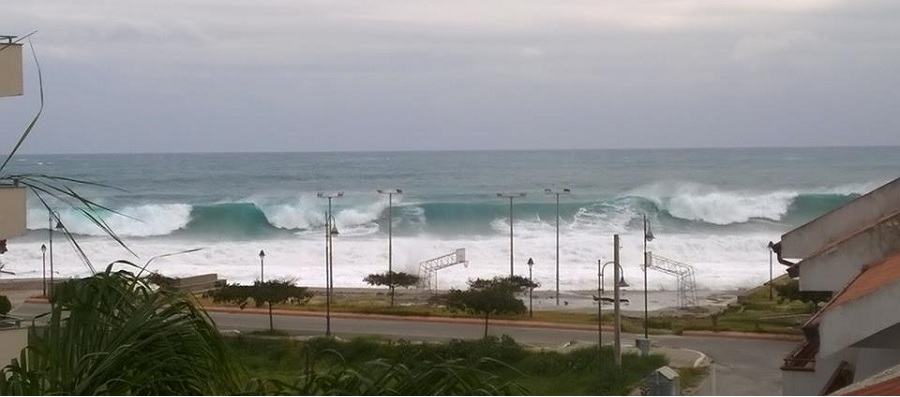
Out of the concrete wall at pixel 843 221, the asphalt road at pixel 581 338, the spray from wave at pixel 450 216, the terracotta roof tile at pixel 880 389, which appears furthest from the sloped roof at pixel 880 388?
the spray from wave at pixel 450 216

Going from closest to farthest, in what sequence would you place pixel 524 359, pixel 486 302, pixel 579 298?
pixel 524 359, pixel 486 302, pixel 579 298

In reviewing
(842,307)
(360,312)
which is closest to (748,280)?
(360,312)

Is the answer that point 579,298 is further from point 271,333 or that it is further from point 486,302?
point 271,333

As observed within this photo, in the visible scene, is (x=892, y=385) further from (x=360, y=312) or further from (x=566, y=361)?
(x=360, y=312)

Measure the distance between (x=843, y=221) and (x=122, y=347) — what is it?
6.83 metres

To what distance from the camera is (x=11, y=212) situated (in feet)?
27.5

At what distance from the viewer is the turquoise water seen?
137 feet

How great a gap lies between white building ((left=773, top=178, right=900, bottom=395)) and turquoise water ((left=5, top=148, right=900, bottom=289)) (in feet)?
63.0

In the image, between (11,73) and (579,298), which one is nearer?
(11,73)

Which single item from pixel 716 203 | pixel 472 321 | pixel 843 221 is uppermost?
pixel 716 203

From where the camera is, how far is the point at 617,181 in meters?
70.6

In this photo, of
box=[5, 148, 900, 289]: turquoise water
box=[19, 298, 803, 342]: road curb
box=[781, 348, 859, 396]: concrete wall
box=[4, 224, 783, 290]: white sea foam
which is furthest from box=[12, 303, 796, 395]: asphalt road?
box=[4, 224, 783, 290]: white sea foam

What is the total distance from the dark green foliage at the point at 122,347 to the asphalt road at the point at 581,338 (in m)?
12.5

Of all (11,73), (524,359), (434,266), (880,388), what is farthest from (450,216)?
(880,388)
